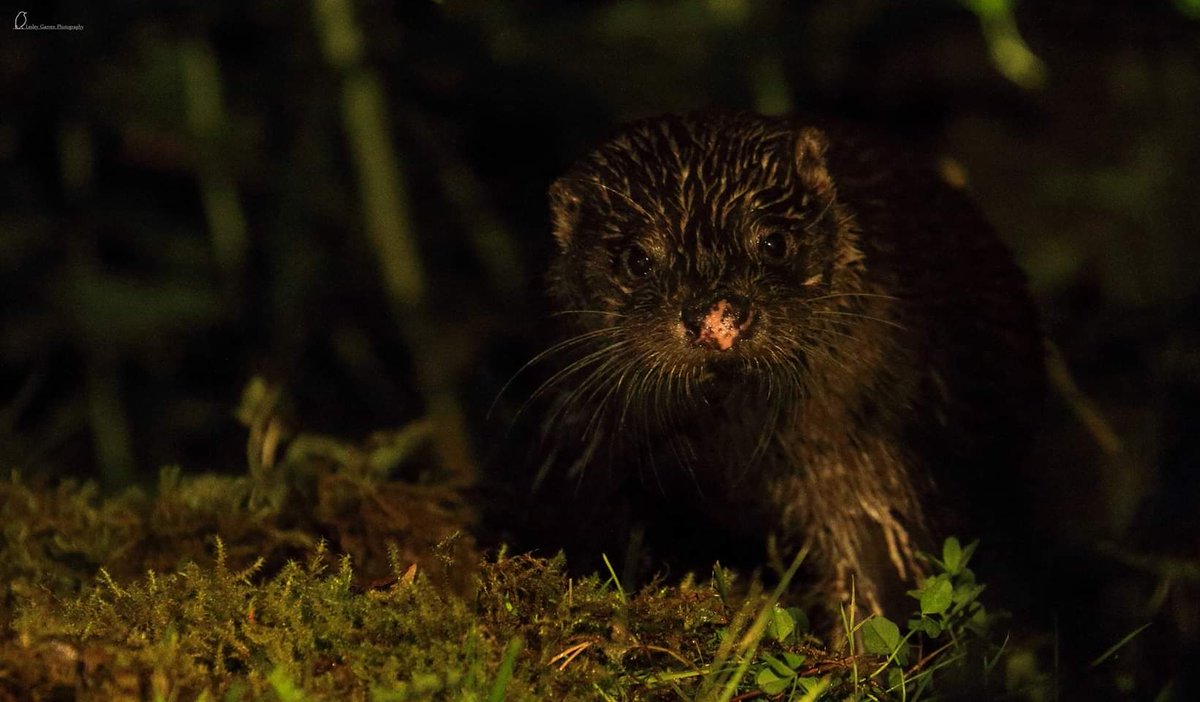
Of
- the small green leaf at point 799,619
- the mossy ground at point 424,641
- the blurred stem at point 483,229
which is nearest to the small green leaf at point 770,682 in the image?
the mossy ground at point 424,641

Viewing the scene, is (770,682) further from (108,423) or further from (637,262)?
(108,423)

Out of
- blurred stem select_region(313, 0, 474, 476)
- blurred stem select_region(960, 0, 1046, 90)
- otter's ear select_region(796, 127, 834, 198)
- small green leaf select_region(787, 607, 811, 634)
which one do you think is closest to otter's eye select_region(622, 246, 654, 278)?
otter's ear select_region(796, 127, 834, 198)

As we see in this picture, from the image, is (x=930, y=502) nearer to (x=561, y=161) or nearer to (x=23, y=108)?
(x=561, y=161)

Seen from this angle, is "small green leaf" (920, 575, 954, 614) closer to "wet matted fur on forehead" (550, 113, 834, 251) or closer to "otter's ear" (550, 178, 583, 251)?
"wet matted fur on forehead" (550, 113, 834, 251)

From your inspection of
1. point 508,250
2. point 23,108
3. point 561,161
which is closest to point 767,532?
point 508,250

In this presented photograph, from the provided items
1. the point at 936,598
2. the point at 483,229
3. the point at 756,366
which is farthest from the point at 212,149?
the point at 936,598
